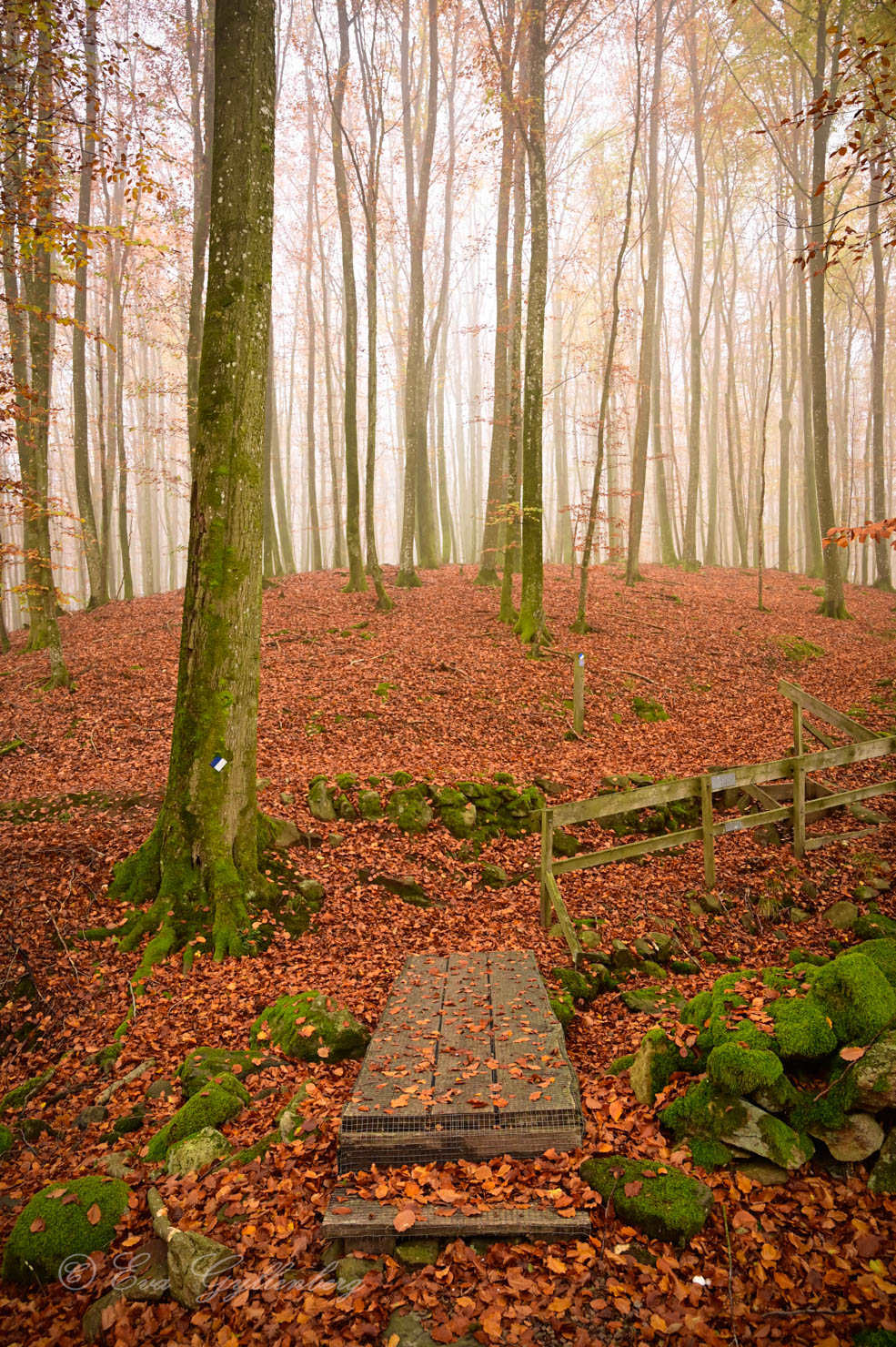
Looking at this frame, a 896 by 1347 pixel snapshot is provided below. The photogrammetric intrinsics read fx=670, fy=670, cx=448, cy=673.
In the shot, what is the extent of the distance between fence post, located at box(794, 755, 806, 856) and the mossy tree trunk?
557 cm

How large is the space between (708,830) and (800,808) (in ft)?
4.03

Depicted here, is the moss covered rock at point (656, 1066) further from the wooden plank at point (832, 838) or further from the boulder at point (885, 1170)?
the wooden plank at point (832, 838)

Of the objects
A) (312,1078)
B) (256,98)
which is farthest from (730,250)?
(312,1078)

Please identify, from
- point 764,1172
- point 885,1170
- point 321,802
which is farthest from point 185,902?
point 885,1170

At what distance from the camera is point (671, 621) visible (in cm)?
1522

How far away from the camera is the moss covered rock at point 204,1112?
364cm

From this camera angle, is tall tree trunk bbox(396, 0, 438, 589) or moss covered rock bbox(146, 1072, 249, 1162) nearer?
moss covered rock bbox(146, 1072, 249, 1162)

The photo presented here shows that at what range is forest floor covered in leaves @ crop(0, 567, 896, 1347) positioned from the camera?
8.61ft

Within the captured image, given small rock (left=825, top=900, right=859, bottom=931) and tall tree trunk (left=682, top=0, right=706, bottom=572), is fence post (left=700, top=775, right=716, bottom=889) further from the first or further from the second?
tall tree trunk (left=682, top=0, right=706, bottom=572)

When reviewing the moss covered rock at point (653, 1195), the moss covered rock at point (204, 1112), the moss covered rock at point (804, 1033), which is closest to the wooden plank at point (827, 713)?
the moss covered rock at point (804, 1033)

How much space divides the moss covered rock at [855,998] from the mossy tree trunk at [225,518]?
425 cm

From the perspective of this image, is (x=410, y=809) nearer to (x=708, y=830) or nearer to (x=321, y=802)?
(x=321, y=802)

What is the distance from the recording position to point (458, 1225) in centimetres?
285

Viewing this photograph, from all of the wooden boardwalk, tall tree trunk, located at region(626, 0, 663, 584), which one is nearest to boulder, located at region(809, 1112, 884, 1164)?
the wooden boardwalk
